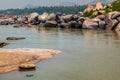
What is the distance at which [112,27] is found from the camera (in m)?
62.0

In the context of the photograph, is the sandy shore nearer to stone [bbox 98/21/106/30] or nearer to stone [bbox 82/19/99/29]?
stone [bbox 82/19/99/29]

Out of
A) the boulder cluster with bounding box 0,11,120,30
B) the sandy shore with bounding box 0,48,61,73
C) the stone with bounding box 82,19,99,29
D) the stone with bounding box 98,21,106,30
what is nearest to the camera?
the sandy shore with bounding box 0,48,61,73

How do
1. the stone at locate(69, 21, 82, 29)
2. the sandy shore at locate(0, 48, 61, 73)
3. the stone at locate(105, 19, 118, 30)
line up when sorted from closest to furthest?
1. the sandy shore at locate(0, 48, 61, 73)
2. the stone at locate(105, 19, 118, 30)
3. the stone at locate(69, 21, 82, 29)

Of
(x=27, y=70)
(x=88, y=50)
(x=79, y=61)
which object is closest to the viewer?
(x=27, y=70)

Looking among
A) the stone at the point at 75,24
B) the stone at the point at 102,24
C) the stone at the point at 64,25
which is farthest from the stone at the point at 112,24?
the stone at the point at 64,25

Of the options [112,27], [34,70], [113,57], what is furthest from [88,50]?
[112,27]

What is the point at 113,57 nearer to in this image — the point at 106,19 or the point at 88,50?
the point at 88,50

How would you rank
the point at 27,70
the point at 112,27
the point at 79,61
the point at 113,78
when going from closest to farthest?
the point at 113,78, the point at 27,70, the point at 79,61, the point at 112,27

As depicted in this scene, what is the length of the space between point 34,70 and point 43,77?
2047 millimetres

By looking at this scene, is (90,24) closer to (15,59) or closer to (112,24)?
(112,24)

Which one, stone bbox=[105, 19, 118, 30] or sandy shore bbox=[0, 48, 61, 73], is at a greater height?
sandy shore bbox=[0, 48, 61, 73]

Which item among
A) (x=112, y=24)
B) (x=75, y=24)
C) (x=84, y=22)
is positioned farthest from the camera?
(x=75, y=24)

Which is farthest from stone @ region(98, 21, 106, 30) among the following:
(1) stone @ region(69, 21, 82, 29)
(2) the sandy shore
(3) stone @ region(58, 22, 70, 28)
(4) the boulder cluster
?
(2) the sandy shore

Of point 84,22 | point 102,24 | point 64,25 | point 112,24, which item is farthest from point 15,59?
point 64,25
